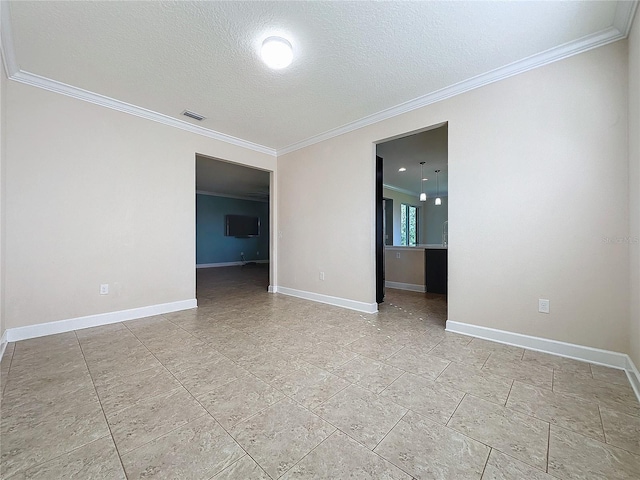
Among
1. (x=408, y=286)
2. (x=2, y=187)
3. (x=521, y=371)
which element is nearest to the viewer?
(x=521, y=371)

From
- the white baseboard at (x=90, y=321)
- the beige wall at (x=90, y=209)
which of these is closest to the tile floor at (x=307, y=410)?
the white baseboard at (x=90, y=321)

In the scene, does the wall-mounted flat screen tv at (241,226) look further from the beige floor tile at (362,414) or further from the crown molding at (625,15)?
the crown molding at (625,15)

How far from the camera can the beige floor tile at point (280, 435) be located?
3.98ft

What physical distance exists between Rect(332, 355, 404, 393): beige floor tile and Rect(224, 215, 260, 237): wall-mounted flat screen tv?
857cm

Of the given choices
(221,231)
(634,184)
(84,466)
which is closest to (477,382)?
(634,184)

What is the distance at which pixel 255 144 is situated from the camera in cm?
464

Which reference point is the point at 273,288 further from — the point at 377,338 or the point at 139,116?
the point at 139,116

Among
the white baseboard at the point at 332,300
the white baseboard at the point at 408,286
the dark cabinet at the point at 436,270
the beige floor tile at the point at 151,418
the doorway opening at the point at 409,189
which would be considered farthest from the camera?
the white baseboard at the point at 408,286

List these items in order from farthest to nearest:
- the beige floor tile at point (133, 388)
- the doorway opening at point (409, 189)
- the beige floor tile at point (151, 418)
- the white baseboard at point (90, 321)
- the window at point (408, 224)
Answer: the window at point (408, 224), the doorway opening at point (409, 189), the white baseboard at point (90, 321), the beige floor tile at point (133, 388), the beige floor tile at point (151, 418)

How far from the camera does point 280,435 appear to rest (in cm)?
137

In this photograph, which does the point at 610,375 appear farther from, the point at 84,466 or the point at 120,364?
the point at 120,364

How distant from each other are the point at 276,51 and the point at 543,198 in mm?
2631

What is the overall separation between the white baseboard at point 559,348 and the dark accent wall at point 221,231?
8508mm

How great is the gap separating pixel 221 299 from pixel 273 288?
3.18 ft
